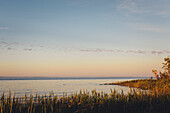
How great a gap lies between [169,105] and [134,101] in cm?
254

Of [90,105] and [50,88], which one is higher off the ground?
[90,105]

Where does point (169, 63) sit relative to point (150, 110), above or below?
above

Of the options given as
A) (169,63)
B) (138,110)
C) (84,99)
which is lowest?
(138,110)

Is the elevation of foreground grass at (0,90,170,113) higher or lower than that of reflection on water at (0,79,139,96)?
higher

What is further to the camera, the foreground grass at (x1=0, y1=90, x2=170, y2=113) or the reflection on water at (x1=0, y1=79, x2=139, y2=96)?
the reflection on water at (x1=0, y1=79, x2=139, y2=96)

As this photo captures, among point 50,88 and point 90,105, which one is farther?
point 50,88

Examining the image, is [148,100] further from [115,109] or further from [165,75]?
[165,75]

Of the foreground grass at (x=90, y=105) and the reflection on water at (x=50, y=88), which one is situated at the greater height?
the foreground grass at (x=90, y=105)

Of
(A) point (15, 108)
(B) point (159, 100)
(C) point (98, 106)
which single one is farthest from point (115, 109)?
(A) point (15, 108)

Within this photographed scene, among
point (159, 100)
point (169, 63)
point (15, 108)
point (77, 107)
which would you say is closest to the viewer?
point (15, 108)

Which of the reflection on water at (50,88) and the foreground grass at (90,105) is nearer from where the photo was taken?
the foreground grass at (90,105)

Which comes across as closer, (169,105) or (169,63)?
(169,105)

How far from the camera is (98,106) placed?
10.7 meters

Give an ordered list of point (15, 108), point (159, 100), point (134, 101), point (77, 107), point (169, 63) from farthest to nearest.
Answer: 1. point (169, 63)
2. point (159, 100)
3. point (134, 101)
4. point (77, 107)
5. point (15, 108)
